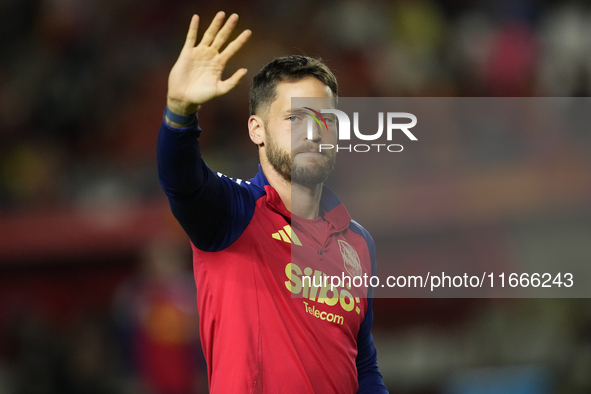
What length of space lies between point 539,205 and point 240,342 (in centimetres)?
397

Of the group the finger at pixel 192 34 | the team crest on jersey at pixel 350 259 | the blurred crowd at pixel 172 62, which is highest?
the blurred crowd at pixel 172 62

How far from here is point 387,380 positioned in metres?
5.14

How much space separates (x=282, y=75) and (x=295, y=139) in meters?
0.25

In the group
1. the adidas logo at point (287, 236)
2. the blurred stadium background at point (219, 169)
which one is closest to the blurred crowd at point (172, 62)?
the blurred stadium background at point (219, 169)

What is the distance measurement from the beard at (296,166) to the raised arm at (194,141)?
1.07ft

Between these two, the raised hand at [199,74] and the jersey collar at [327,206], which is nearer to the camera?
the raised hand at [199,74]

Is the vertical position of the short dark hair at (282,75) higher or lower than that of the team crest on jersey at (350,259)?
higher

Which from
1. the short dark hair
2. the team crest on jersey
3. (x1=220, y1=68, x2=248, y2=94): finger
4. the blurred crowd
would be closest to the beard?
the short dark hair

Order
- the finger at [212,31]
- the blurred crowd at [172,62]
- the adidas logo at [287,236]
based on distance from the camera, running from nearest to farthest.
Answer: the finger at [212,31] → the adidas logo at [287,236] → the blurred crowd at [172,62]

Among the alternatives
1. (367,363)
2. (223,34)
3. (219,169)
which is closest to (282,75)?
(223,34)

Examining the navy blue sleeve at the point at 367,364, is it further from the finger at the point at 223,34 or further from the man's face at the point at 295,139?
the finger at the point at 223,34

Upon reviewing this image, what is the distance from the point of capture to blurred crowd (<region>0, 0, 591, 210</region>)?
605cm

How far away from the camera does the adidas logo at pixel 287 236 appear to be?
2125 millimetres

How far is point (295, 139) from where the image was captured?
7.28 feet
